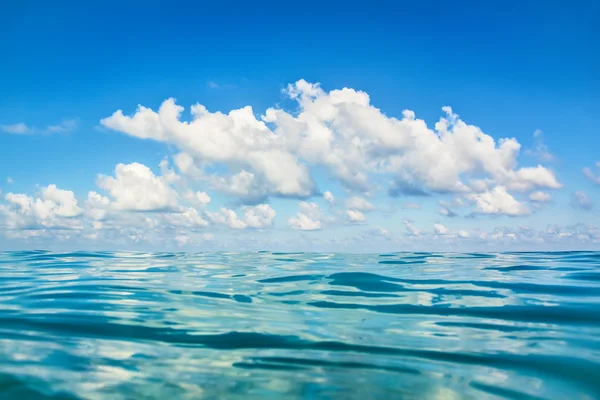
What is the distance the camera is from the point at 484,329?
841cm

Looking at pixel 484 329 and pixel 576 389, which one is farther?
pixel 484 329

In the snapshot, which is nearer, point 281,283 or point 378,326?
point 378,326

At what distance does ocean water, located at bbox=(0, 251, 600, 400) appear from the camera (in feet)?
17.7

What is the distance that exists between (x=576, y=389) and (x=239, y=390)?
420 centimetres

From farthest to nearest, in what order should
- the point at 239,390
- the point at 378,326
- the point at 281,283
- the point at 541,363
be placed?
the point at 281,283 → the point at 378,326 → the point at 541,363 → the point at 239,390

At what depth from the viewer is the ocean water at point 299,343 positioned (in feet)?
17.7

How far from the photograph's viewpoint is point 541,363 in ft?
20.8

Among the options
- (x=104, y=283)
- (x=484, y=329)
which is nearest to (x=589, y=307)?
(x=484, y=329)

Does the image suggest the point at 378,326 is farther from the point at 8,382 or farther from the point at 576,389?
the point at 8,382

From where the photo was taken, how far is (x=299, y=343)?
7254mm

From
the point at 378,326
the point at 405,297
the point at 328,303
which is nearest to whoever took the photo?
the point at 378,326

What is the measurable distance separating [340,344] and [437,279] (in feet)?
34.2

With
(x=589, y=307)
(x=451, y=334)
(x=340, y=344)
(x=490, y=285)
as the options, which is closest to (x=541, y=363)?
(x=451, y=334)

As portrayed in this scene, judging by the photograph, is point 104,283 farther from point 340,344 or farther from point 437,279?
point 437,279
